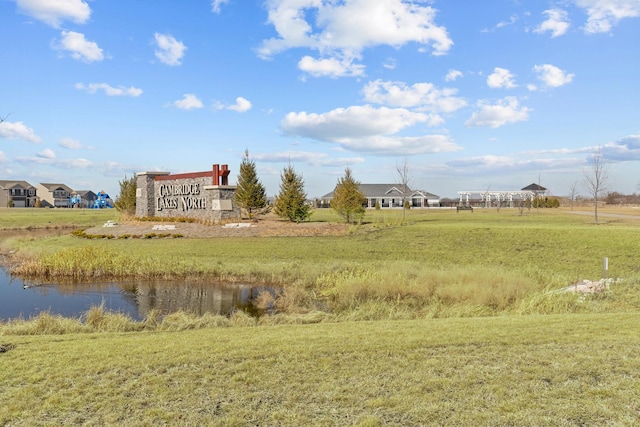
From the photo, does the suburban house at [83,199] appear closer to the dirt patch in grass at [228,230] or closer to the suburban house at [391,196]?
the suburban house at [391,196]

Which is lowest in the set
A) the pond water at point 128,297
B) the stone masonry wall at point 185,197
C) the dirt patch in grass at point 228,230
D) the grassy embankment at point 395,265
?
the pond water at point 128,297

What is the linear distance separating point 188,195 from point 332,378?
32038 millimetres

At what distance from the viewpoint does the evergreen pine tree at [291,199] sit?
117 feet

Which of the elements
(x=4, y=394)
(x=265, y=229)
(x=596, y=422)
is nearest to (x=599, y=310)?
(x=596, y=422)

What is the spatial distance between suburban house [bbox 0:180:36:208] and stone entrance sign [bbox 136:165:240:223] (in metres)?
76.0

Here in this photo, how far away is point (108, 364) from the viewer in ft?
20.2

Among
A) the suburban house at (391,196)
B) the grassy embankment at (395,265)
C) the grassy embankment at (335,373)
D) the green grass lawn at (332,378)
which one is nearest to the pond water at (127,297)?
the grassy embankment at (395,265)

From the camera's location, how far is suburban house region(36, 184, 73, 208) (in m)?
108

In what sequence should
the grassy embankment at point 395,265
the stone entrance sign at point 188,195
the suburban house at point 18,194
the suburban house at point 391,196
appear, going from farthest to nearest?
the suburban house at point 18,194
the suburban house at point 391,196
the stone entrance sign at point 188,195
the grassy embankment at point 395,265

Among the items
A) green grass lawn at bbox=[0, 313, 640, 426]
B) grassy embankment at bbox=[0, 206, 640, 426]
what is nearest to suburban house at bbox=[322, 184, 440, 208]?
grassy embankment at bbox=[0, 206, 640, 426]

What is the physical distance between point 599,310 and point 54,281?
1851 centimetres

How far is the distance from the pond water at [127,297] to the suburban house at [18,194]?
9659cm

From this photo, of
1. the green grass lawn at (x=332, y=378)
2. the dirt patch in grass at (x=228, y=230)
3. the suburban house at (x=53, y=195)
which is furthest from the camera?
the suburban house at (x=53, y=195)

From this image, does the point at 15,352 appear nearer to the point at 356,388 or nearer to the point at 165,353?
the point at 165,353
